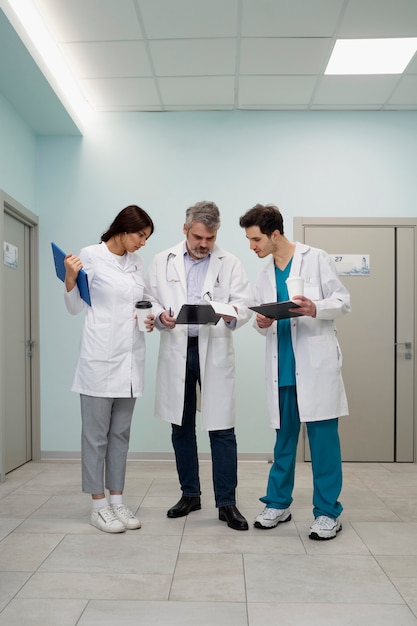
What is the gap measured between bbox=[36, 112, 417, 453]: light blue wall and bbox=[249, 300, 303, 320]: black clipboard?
195 centimetres

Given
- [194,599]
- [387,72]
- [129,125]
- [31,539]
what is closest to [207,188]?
[129,125]

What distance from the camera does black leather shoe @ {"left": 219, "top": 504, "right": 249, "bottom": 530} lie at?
108 inches

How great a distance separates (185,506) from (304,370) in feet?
3.12

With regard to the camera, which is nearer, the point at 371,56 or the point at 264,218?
the point at 264,218

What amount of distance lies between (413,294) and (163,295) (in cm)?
241

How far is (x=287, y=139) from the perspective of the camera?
14.9ft

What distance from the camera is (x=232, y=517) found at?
2764mm

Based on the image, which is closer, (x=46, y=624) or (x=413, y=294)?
(x=46, y=624)

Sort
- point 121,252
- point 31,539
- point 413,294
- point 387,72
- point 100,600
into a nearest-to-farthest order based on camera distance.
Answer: point 100,600 < point 31,539 < point 121,252 < point 387,72 < point 413,294

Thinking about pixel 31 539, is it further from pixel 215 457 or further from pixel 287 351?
pixel 287 351

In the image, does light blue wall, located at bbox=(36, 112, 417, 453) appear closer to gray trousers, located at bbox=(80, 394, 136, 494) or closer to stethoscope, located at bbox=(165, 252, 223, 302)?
stethoscope, located at bbox=(165, 252, 223, 302)

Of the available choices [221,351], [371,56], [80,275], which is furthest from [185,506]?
[371,56]

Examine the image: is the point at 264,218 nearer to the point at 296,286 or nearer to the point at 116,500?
the point at 296,286

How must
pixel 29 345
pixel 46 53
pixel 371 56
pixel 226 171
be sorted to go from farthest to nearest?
pixel 226 171 → pixel 29 345 → pixel 371 56 → pixel 46 53
